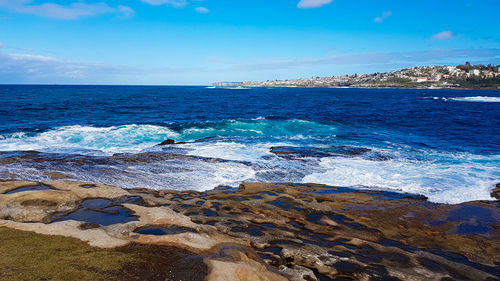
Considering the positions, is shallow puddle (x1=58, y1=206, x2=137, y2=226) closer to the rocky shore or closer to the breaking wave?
the rocky shore

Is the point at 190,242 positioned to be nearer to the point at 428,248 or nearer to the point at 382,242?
the point at 382,242

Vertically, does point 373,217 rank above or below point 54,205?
below

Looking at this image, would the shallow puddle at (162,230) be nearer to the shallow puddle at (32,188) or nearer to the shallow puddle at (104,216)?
the shallow puddle at (104,216)

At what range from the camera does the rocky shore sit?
707 centimetres

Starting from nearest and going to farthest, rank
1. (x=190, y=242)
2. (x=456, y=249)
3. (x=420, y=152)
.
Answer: (x=190, y=242)
(x=456, y=249)
(x=420, y=152)

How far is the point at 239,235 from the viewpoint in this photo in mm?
9898

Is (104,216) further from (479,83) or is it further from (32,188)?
(479,83)

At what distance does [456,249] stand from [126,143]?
2677 cm

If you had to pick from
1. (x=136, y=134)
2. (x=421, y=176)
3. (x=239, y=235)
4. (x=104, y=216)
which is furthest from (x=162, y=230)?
(x=136, y=134)

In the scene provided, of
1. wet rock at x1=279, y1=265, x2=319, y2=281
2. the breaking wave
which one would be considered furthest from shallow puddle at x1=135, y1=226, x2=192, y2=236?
the breaking wave

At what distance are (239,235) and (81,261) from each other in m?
4.71

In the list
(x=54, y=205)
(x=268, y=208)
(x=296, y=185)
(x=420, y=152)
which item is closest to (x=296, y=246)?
(x=268, y=208)

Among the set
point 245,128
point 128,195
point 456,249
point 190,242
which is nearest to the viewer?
point 190,242

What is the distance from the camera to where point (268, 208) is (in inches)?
485
